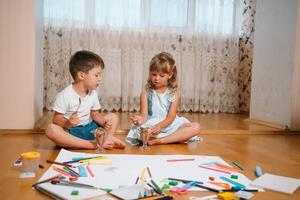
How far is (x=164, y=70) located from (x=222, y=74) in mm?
1322

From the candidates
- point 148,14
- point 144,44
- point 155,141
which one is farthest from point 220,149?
point 148,14

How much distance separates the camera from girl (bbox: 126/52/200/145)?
5.54 feet

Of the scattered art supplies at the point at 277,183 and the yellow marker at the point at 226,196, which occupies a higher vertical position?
the yellow marker at the point at 226,196

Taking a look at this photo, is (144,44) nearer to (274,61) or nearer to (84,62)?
(274,61)

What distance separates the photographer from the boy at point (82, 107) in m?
1.54

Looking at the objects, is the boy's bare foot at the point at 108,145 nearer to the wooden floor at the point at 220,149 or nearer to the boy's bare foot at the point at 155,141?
the wooden floor at the point at 220,149

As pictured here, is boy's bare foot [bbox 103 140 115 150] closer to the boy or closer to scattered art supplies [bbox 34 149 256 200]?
the boy

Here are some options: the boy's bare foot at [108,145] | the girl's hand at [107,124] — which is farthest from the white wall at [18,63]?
the boy's bare foot at [108,145]

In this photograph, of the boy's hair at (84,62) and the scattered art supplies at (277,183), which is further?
the boy's hair at (84,62)

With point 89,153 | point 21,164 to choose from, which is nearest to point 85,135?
point 89,153

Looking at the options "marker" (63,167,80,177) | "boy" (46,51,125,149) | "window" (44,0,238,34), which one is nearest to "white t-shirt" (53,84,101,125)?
"boy" (46,51,125,149)

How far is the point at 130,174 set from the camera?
1.12 metres

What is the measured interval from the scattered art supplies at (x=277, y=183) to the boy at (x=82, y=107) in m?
0.65

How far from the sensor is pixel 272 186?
1.05m
